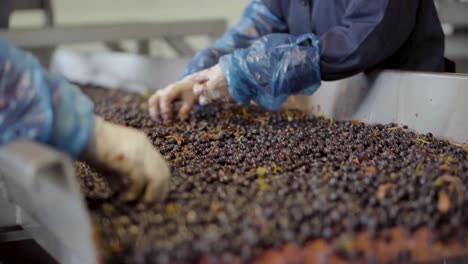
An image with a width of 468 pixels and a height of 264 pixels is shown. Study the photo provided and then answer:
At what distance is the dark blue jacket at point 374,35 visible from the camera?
1864 millimetres

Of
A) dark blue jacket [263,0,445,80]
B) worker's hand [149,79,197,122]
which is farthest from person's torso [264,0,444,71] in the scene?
worker's hand [149,79,197,122]

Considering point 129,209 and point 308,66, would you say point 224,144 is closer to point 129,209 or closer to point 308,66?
point 308,66

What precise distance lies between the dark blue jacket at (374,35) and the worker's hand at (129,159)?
3.26 ft

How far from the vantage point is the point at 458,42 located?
4207 mm

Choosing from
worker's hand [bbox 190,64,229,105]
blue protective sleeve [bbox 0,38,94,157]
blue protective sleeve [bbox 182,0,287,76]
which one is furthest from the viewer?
blue protective sleeve [bbox 182,0,287,76]

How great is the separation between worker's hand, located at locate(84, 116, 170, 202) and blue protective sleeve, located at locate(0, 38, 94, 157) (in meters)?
0.03

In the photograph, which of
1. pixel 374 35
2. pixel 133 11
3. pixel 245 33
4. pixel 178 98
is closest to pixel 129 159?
pixel 374 35

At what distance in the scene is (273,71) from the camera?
77.3 inches

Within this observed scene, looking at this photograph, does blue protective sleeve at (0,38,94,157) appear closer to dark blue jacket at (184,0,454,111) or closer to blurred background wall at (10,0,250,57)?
dark blue jacket at (184,0,454,111)

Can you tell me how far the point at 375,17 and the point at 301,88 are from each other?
0.35 metres

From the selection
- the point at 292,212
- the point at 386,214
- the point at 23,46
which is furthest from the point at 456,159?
the point at 23,46

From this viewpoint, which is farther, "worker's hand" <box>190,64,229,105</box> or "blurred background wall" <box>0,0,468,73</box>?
"blurred background wall" <box>0,0,468,73</box>

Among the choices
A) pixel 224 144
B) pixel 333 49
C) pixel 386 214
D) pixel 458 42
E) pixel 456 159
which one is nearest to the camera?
pixel 386 214

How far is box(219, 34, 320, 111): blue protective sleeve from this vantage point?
1935 mm
